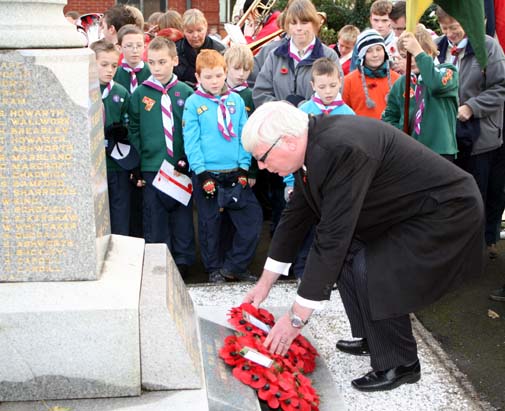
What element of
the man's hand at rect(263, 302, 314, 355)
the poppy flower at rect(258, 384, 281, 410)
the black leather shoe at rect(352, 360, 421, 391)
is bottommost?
the black leather shoe at rect(352, 360, 421, 391)

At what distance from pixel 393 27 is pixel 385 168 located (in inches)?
170

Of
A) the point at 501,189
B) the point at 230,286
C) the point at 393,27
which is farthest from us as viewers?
the point at 393,27

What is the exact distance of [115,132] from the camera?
4.79 metres

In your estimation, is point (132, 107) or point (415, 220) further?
point (132, 107)

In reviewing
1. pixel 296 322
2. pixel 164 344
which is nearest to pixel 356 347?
pixel 296 322

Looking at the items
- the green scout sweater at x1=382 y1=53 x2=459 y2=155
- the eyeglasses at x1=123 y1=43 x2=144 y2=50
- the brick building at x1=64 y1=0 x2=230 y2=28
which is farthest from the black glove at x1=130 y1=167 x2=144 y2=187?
the brick building at x1=64 y1=0 x2=230 y2=28

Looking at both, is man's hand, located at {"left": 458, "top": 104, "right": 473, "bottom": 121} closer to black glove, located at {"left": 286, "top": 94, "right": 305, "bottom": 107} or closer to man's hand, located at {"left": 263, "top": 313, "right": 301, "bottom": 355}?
black glove, located at {"left": 286, "top": 94, "right": 305, "bottom": 107}

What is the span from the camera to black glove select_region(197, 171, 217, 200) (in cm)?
473

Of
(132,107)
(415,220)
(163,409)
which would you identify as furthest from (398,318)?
(132,107)

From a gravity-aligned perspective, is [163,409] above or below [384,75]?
below

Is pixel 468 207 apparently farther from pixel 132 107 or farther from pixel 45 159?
pixel 132 107

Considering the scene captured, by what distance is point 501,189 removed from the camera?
556cm

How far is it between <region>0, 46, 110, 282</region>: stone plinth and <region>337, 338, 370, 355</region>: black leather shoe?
1.51 metres

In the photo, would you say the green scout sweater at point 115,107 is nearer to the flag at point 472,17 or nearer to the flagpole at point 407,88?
the flagpole at point 407,88
